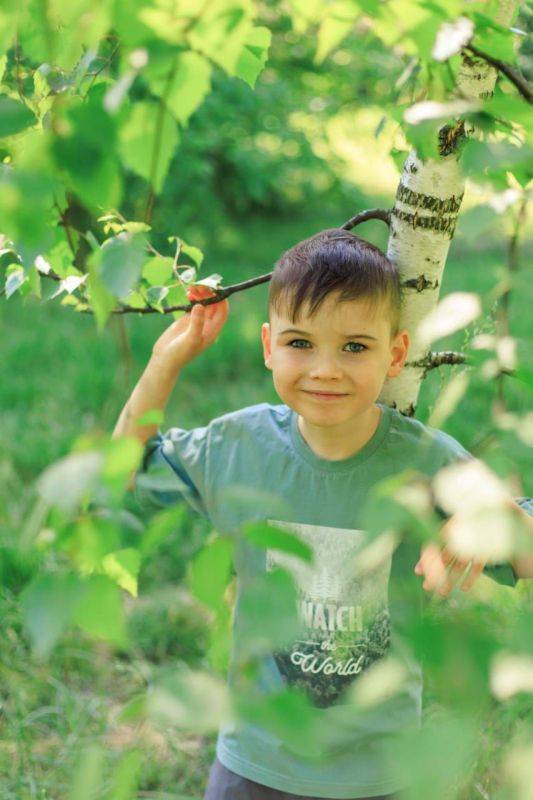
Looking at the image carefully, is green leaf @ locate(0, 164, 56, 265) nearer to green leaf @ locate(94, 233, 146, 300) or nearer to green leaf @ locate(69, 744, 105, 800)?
green leaf @ locate(94, 233, 146, 300)

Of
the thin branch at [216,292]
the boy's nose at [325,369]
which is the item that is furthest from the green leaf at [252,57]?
the boy's nose at [325,369]

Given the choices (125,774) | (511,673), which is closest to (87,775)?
(125,774)

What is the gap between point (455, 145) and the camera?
4.56 ft

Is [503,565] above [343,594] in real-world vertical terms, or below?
above

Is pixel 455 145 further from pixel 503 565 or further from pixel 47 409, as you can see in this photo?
pixel 47 409

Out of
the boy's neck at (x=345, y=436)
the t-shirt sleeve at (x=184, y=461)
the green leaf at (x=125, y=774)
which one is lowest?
the t-shirt sleeve at (x=184, y=461)

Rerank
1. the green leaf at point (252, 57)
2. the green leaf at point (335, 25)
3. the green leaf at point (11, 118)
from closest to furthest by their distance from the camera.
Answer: the green leaf at point (11, 118) < the green leaf at point (335, 25) < the green leaf at point (252, 57)

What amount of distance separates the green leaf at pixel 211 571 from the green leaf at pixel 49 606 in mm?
88

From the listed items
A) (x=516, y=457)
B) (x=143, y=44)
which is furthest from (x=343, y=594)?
(x=143, y=44)

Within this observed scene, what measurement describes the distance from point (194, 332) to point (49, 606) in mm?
1095

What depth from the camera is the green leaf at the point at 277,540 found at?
0.61 m

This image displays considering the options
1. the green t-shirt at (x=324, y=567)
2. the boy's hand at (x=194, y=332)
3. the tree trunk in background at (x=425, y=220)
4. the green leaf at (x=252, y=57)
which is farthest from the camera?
the boy's hand at (x=194, y=332)

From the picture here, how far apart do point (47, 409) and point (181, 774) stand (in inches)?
76.6

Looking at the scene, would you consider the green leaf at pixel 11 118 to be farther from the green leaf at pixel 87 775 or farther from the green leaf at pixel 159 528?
the green leaf at pixel 87 775
